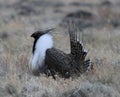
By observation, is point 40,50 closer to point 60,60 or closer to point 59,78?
point 60,60

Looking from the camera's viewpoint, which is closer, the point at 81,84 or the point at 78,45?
the point at 81,84

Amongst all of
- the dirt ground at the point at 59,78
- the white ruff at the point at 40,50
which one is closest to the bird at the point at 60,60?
the white ruff at the point at 40,50

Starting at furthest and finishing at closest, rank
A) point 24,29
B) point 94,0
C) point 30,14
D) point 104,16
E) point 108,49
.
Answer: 1. point 94,0
2. point 30,14
3. point 104,16
4. point 24,29
5. point 108,49

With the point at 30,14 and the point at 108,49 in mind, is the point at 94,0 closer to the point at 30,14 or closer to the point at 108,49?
the point at 30,14

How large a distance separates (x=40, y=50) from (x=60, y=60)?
1.32ft

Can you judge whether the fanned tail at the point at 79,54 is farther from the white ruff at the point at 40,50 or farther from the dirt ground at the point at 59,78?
the white ruff at the point at 40,50

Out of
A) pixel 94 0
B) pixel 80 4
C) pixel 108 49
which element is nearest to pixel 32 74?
pixel 108 49

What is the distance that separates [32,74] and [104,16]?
10456 millimetres

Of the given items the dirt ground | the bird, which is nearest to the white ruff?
the bird

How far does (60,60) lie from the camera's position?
31.2ft

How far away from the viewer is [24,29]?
53.3 ft

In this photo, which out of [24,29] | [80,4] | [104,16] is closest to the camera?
[24,29]

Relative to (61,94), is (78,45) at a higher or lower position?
higher

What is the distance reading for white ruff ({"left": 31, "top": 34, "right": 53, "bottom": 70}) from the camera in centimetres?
962
